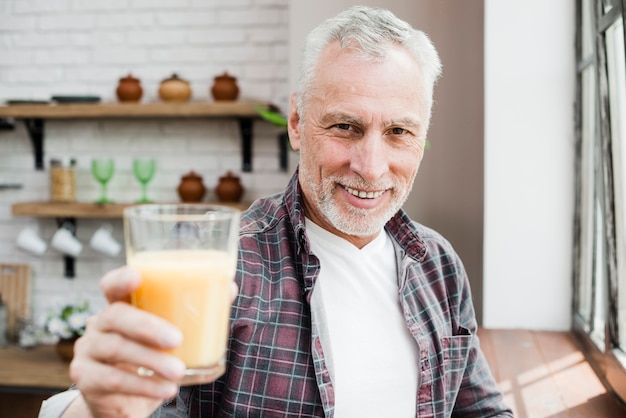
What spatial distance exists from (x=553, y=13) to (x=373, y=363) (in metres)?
1.81

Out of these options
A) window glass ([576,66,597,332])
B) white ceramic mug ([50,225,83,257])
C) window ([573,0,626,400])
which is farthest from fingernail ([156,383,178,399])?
white ceramic mug ([50,225,83,257])

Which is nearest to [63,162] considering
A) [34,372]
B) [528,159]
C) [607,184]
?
[34,372]

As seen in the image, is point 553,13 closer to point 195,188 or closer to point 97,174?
point 195,188

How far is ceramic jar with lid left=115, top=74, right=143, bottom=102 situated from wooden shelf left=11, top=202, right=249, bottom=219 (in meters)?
0.59

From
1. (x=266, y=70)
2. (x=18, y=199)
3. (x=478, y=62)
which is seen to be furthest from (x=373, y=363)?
(x=18, y=199)

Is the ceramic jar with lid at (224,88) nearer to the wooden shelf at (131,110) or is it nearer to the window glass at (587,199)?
the wooden shelf at (131,110)

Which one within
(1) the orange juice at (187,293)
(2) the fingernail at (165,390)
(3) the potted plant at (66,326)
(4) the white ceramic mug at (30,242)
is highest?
(1) the orange juice at (187,293)

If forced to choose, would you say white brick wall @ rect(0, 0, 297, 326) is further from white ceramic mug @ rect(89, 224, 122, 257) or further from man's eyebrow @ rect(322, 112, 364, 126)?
man's eyebrow @ rect(322, 112, 364, 126)

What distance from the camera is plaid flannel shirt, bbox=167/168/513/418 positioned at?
1124mm

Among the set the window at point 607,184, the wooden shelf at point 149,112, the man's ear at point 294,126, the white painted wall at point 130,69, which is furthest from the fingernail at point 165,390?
the wooden shelf at point 149,112

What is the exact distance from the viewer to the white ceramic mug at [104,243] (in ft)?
11.4

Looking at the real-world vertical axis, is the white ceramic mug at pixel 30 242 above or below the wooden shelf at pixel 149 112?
below

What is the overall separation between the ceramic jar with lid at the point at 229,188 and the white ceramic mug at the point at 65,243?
2.88 feet

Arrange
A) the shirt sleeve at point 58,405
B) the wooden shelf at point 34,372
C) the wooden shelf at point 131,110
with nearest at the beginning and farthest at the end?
the shirt sleeve at point 58,405 < the wooden shelf at point 34,372 < the wooden shelf at point 131,110
